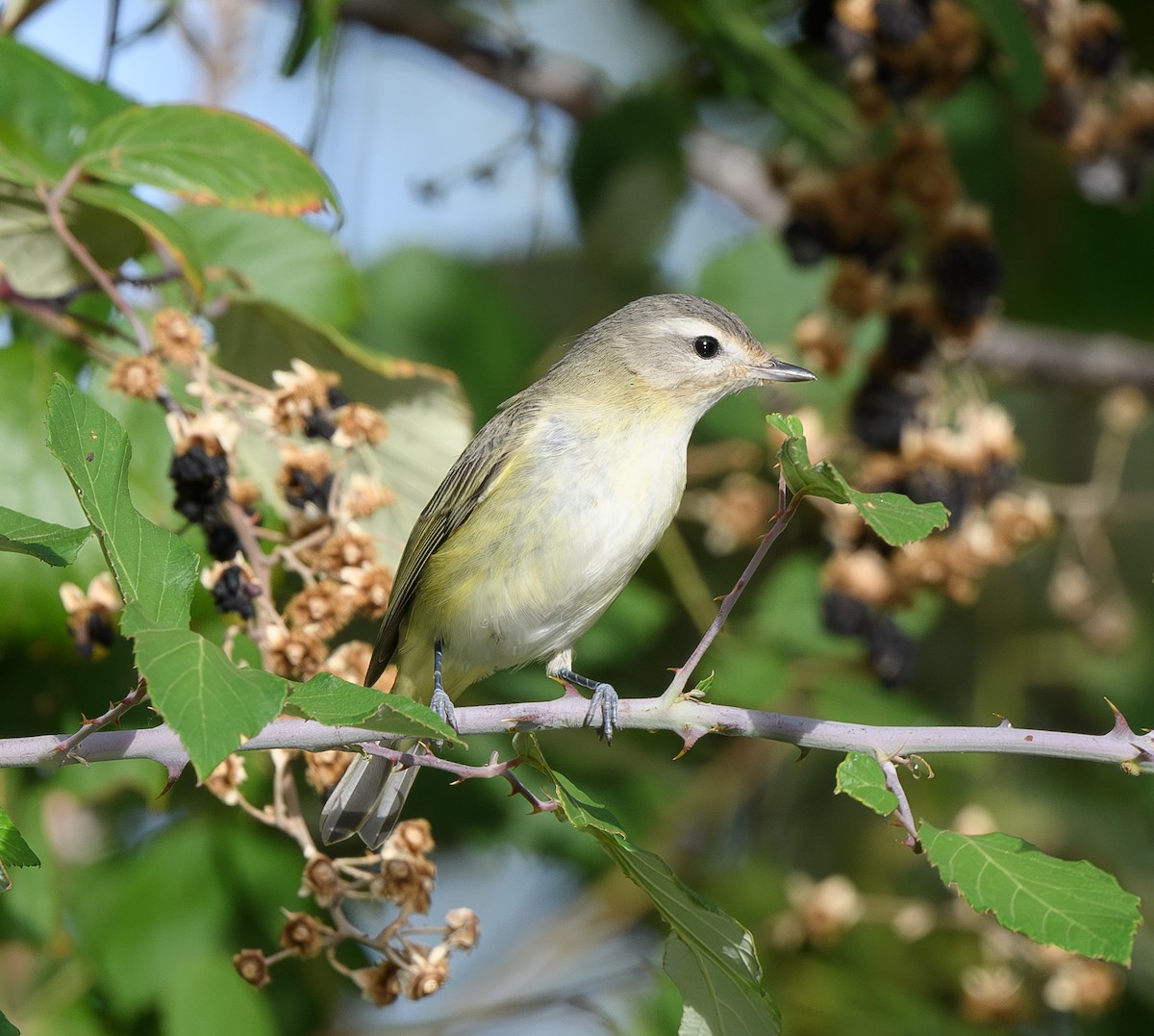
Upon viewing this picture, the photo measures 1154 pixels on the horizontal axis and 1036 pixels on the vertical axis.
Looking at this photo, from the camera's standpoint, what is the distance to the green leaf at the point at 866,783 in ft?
6.27

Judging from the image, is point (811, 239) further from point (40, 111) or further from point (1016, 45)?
point (40, 111)

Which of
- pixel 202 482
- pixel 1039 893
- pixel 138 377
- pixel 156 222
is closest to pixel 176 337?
pixel 138 377

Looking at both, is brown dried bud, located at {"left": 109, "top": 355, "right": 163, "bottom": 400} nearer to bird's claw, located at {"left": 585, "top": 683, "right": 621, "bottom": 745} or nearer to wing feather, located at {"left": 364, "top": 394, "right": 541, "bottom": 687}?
wing feather, located at {"left": 364, "top": 394, "right": 541, "bottom": 687}

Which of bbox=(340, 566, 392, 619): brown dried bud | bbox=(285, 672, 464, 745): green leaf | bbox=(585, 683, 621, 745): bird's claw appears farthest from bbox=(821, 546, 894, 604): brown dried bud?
bbox=(285, 672, 464, 745): green leaf

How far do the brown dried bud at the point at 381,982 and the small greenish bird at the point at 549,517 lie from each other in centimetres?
50

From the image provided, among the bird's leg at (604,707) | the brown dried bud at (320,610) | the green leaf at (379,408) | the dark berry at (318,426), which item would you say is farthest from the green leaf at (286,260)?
the bird's leg at (604,707)

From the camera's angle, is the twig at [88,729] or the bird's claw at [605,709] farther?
the bird's claw at [605,709]

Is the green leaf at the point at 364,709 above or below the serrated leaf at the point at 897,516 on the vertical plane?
below

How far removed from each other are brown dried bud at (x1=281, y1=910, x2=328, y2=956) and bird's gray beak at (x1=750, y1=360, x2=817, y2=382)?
1.78 meters

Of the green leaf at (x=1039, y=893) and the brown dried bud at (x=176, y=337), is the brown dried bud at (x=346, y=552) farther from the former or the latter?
the green leaf at (x=1039, y=893)

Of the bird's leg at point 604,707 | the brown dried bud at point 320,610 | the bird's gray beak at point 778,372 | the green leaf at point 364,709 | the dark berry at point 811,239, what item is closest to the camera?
the green leaf at point 364,709

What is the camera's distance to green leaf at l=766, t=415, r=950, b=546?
1.96 m

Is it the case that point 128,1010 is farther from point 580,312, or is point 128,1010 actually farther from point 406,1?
point 406,1

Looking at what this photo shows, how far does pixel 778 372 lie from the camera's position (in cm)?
351
